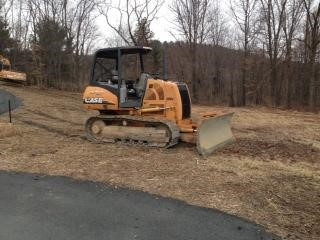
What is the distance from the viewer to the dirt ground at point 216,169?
6551mm

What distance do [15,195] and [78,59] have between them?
37565 millimetres

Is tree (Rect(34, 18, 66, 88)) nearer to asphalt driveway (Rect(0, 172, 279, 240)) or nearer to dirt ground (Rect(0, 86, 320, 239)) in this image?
dirt ground (Rect(0, 86, 320, 239))

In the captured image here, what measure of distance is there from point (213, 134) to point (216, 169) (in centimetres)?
221

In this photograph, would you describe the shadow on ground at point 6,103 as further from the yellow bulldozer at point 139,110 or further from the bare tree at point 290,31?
the bare tree at point 290,31

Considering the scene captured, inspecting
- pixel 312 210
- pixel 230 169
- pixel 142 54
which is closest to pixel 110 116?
pixel 142 54

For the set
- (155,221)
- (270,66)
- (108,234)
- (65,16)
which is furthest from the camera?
(65,16)

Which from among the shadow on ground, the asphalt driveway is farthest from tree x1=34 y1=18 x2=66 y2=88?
the asphalt driveway

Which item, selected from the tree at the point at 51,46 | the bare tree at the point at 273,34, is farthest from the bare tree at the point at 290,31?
the tree at the point at 51,46

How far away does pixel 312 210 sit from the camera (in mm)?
6477

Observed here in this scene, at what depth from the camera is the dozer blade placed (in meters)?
10.1

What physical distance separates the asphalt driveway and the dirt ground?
1.16ft

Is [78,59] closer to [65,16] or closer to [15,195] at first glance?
[65,16]

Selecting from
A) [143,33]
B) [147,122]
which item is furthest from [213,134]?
[143,33]

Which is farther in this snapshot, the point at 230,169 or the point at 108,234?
the point at 230,169
